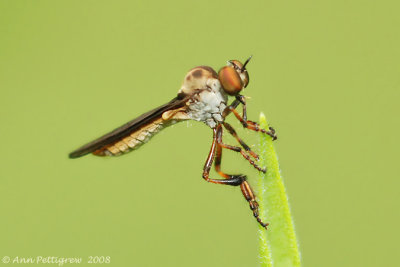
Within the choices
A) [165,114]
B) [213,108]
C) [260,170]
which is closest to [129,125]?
[165,114]

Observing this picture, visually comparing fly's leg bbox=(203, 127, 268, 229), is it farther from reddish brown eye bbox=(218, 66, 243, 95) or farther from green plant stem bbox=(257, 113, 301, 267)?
green plant stem bbox=(257, 113, 301, 267)

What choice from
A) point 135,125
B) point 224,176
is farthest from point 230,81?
point 135,125

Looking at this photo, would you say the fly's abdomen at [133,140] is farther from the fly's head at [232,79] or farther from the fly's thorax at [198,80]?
the fly's head at [232,79]

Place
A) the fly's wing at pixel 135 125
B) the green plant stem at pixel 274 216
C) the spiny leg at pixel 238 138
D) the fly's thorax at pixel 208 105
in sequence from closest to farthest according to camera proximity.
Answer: the green plant stem at pixel 274 216, the spiny leg at pixel 238 138, the fly's wing at pixel 135 125, the fly's thorax at pixel 208 105

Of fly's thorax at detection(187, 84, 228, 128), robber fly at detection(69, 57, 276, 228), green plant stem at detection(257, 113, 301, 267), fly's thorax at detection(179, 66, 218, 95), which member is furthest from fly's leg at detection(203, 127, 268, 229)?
green plant stem at detection(257, 113, 301, 267)

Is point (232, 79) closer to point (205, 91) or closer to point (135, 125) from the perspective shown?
point (205, 91)

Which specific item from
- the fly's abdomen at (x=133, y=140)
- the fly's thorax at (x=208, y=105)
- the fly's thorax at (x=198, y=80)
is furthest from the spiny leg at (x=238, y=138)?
the fly's abdomen at (x=133, y=140)
